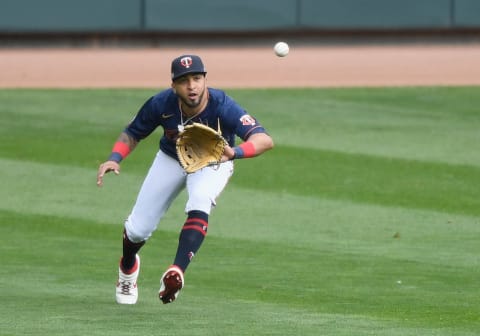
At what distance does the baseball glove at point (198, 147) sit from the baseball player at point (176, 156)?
65 millimetres

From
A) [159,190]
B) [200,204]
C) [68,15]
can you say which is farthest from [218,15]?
[200,204]

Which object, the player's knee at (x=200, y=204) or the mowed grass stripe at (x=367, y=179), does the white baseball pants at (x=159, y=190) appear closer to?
the player's knee at (x=200, y=204)

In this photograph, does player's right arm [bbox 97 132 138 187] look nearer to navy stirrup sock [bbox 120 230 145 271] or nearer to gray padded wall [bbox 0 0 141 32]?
navy stirrup sock [bbox 120 230 145 271]

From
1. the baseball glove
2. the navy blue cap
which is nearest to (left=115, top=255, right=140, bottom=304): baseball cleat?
the baseball glove

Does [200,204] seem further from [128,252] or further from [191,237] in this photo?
[128,252]

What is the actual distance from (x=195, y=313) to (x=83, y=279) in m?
1.51

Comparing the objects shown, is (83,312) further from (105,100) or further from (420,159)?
(105,100)

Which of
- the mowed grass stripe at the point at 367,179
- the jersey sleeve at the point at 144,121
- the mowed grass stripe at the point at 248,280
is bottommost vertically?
the mowed grass stripe at the point at 367,179

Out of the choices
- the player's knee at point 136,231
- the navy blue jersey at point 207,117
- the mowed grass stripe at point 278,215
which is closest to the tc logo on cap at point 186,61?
the navy blue jersey at point 207,117

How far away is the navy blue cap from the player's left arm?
0.50 metres

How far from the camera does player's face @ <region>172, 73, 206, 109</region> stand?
7.66m

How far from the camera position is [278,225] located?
11.1 m

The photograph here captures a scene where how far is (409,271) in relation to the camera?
9227mm

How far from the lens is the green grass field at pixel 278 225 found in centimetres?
769
